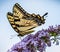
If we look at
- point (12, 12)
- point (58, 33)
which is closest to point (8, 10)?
point (12, 12)

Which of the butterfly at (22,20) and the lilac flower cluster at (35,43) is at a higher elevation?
the butterfly at (22,20)

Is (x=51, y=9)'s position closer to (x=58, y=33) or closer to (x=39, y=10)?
(x=39, y=10)

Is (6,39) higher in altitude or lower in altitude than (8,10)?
lower

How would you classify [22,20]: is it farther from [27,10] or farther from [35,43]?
[35,43]

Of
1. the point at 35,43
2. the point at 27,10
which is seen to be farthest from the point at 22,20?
the point at 35,43

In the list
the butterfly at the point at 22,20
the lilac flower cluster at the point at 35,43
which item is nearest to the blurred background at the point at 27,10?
the butterfly at the point at 22,20

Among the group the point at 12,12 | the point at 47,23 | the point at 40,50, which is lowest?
the point at 40,50

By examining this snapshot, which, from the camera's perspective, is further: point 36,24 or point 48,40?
point 36,24

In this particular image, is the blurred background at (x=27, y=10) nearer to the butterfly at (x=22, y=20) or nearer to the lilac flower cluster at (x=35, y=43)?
the butterfly at (x=22, y=20)
